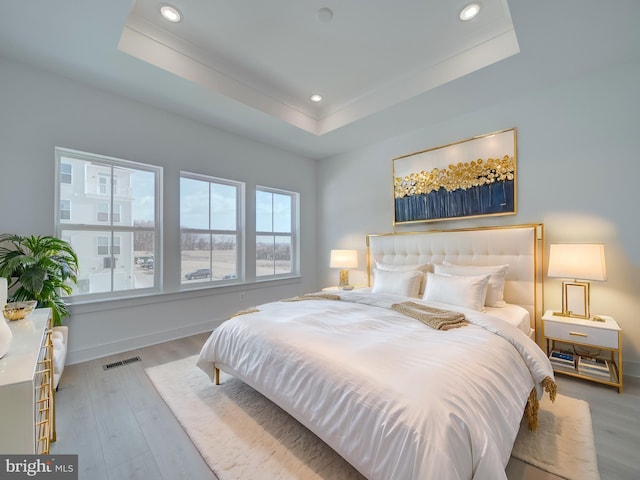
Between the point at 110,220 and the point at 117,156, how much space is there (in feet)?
2.33

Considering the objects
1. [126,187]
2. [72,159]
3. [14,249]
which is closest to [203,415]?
[14,249]

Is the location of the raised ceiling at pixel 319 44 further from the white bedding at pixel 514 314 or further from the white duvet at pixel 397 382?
the white duvet at pixel 397 382

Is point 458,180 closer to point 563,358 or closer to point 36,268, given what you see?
point 563,358

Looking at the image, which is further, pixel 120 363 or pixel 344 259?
pixel 344 259

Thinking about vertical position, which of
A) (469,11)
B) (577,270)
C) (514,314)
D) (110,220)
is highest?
(469,11)

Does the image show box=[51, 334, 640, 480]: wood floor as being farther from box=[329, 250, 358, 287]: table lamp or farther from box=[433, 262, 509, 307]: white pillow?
box=[329, 250, 358, 287]: table lamp

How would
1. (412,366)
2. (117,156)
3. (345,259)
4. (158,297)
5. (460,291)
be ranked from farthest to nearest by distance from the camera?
(345,259), (158,297), (117,156), (460,291), (412,366)

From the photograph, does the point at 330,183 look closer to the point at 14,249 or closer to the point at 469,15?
the point at 469,15

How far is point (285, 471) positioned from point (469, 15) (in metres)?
3.48

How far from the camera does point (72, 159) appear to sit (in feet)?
9.45

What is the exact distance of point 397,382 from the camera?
1237 millimetres

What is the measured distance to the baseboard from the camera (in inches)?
110

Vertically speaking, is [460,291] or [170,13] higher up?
[170,13]

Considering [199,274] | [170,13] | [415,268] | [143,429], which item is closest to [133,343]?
[199,274]
